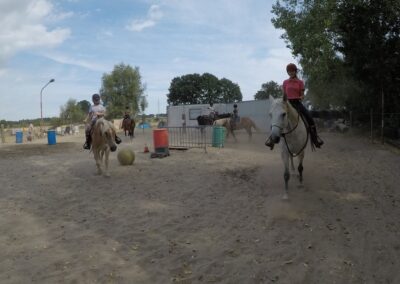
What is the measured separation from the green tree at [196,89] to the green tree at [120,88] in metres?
22.8

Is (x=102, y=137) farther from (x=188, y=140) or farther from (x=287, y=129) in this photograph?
(x=188, y=140)

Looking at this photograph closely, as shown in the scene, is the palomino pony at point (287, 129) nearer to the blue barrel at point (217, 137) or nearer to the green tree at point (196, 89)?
the blue barrel at point (217, 137)

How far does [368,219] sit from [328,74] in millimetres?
19945

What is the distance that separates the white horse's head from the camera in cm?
736

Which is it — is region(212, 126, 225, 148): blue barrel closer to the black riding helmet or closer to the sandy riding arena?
the sandy riding arena

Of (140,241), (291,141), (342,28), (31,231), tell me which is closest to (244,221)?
(140,241)

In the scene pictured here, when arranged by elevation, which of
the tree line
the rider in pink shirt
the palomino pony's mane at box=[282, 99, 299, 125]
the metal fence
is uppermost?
the tree line

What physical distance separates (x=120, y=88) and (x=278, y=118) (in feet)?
207

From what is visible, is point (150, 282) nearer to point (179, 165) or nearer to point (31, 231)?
point (31, 231)

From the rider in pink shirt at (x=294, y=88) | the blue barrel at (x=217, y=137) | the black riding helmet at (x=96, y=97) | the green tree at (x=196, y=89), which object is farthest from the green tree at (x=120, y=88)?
the rider in pink shirt at (x=294, y=88)

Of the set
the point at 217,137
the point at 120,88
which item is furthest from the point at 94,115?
the point at 120,88

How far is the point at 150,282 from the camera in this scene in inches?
182

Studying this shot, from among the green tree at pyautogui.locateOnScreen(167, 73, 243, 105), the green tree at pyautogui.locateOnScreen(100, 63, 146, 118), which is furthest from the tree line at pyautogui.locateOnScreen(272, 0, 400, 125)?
the green tree at pyautogui.locateOnScreen(167, 73, 243, 105)

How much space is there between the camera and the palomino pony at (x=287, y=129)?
7483 millimetres
